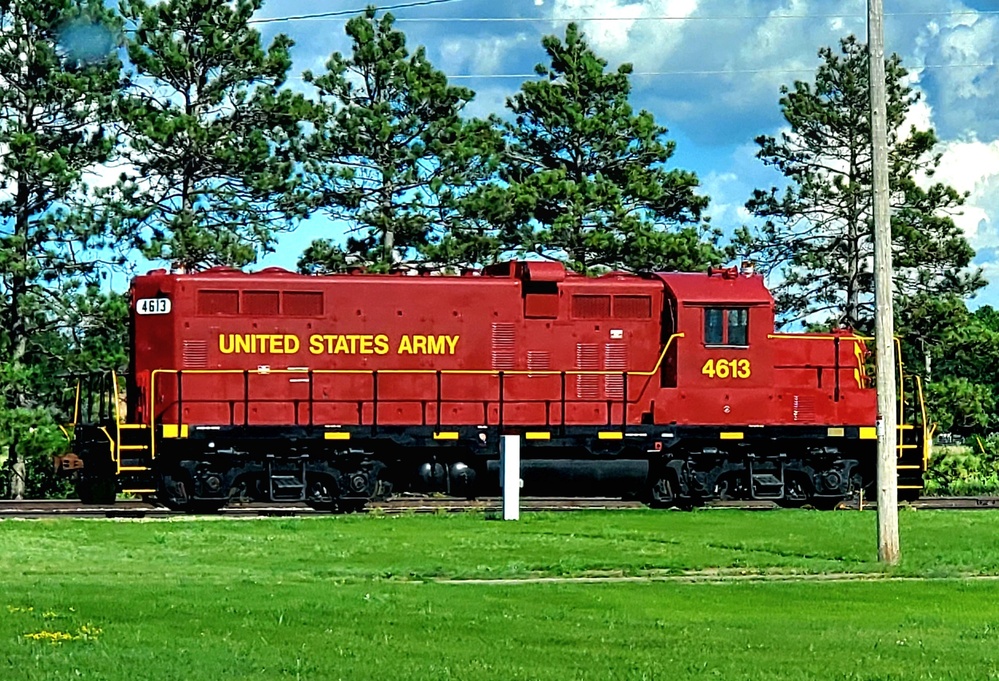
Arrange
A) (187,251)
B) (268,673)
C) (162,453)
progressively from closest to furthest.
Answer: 1. (268,673)
2. (162,453)
3. (187,251)

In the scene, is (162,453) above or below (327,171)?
below

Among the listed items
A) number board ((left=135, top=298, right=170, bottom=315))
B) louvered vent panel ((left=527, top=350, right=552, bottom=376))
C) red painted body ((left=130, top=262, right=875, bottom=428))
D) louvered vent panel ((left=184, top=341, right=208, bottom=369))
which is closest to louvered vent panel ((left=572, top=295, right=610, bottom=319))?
red painted body ((left=130, top=262, right=875, bottom=428))

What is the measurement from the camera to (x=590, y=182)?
124 feet

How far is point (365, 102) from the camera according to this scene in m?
36.4

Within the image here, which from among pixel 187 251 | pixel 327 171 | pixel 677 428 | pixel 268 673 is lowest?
pixel 268 673

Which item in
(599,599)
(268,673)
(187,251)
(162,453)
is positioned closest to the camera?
(268,673)

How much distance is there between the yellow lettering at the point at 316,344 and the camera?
997 inches

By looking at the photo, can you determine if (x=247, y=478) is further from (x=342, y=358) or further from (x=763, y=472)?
(x=763, y=472)

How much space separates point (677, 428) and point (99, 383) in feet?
33.2

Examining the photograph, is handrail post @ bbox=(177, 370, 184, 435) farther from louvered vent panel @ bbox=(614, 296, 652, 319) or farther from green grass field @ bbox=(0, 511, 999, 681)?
louvered vent panel @ bbox=(614, 296, 652, 319)

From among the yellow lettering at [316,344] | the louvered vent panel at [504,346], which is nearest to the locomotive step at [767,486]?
the louvered vent panel at [504,346]

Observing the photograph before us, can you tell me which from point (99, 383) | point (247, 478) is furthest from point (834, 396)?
point (99, 383)

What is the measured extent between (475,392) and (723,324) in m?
4.49

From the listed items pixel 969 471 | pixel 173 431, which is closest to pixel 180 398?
pixel 173 431
